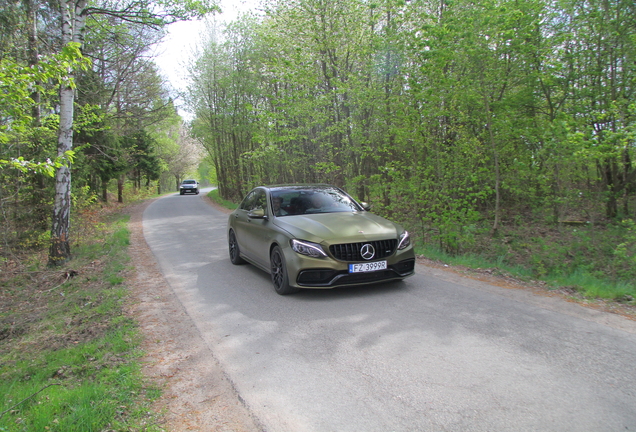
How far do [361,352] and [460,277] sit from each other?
3660 mm

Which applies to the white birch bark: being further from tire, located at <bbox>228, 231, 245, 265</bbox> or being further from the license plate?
the license plate

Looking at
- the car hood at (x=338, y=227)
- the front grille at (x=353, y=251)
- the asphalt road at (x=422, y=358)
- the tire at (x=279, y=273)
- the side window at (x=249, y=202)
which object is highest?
the side window at (x=249, y=202)

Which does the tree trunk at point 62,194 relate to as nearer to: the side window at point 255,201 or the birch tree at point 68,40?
the birch tree at point 68,40

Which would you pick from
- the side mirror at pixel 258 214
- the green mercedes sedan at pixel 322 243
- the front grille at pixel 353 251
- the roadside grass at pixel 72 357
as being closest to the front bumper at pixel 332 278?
the green mercedes sedan at pixel 322 243

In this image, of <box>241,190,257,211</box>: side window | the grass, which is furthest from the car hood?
the grass

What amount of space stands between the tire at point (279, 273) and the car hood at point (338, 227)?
40 centimetres

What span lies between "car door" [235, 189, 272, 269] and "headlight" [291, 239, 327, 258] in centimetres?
94

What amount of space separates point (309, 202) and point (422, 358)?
3835 millimetres

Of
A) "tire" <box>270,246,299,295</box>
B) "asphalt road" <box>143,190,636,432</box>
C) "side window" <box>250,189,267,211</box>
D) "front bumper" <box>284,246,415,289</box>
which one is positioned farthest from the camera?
"side window" <box>250,189,267,211</box>

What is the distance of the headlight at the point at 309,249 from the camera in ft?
18.4

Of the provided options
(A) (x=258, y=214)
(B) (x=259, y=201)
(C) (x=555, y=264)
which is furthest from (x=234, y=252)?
(C) (x=555, y=264)

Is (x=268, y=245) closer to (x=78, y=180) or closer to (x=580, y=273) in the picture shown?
(x=580, y=273)

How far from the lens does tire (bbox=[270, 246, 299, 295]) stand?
233 inches

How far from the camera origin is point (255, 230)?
723 cm
